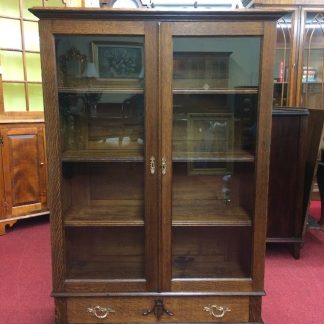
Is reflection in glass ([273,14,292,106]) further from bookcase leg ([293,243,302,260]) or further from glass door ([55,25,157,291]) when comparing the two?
glass door ([55,25,157,291])

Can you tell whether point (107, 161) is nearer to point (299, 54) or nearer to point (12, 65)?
point (12, 65)

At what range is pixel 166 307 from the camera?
1.67 metres

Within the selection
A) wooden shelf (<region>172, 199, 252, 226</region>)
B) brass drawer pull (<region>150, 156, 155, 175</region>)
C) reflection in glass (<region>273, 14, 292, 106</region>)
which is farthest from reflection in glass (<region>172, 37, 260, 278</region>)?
reflection in glass (<region>273, 14, 292, 106</region>)

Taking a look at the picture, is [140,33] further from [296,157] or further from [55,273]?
[296,157]

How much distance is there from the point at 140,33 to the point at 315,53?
2676mm

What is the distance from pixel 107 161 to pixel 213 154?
0.52 metres

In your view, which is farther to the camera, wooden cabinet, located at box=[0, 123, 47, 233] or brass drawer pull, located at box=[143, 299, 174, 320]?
wooden cabinet, located at box=[0, 123, 47, 233]

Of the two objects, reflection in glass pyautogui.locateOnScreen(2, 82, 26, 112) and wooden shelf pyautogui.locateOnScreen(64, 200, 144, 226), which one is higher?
reflection in glass pyautogui.locateOnScreen(2, 82, 26, 112)

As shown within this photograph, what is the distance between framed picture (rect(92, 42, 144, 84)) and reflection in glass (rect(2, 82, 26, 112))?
1714 mm

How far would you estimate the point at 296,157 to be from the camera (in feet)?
7.84

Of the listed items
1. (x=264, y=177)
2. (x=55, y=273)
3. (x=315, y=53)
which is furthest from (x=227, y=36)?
(x=315, y=53)

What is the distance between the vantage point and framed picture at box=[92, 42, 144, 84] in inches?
60.9

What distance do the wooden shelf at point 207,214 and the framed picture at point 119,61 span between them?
0.66 metres

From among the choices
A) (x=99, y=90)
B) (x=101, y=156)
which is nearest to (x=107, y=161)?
(x=101, y=156)
